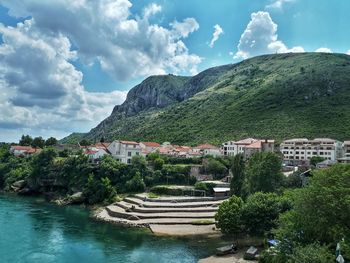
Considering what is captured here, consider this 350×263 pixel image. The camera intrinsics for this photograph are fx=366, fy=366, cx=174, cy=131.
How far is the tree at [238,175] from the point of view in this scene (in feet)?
223

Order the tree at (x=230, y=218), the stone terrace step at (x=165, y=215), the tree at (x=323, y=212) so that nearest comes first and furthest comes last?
the tree at (x=323, y=212) → the tree at (x=230, y=218) → the stone terrace step at (x=165, y=215)

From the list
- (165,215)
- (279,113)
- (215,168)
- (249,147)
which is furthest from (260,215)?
(279,113)

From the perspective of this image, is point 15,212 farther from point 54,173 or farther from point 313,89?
point 313,89

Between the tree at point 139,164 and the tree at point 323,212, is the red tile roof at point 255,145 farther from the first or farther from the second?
the tree at point 323,212

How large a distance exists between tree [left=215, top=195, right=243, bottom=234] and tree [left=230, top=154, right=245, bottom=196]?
15901 millimetres

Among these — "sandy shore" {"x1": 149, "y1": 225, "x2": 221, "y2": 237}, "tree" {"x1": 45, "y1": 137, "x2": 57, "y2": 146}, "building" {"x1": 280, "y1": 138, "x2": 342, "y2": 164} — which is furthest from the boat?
"tree" {"x1": 45, "y1": 137, "x2": 57, "y2": 146}

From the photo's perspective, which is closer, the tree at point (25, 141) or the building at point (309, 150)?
the building at point (309, 150)

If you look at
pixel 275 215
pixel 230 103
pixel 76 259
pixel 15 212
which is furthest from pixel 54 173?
pixel 230 103

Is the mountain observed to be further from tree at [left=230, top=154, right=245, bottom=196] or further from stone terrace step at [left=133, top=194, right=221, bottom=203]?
tree at [left=230, top=154, right=245, bottom=196]

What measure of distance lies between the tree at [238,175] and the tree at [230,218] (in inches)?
626

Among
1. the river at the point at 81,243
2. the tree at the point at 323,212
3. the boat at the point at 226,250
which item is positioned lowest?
the river at the point at 81,243

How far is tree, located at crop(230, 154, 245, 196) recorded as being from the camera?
6797 centimetres

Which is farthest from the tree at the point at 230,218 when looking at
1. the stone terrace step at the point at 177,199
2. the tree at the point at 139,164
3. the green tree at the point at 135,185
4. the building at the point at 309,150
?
the building at the point at 309,150

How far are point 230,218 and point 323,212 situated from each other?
817 inches
